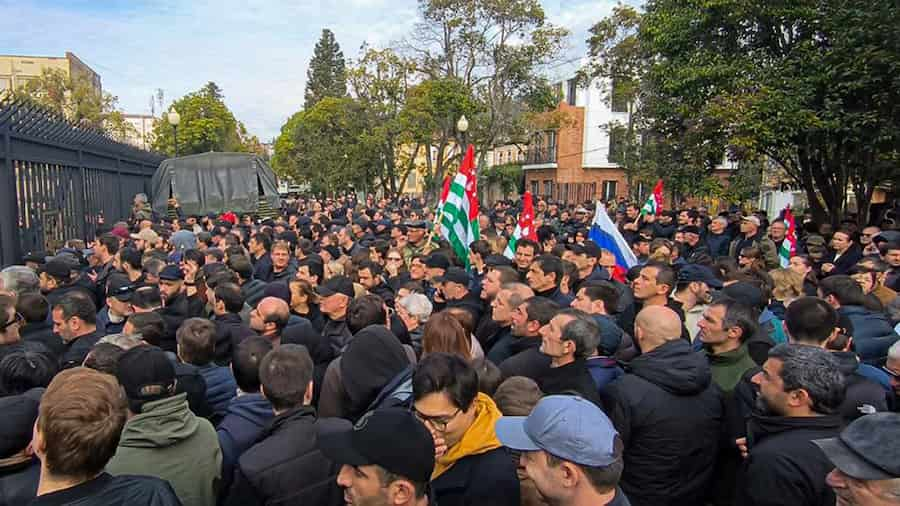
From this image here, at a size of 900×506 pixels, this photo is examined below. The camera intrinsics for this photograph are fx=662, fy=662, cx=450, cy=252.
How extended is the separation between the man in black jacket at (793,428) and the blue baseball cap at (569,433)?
3.10ft

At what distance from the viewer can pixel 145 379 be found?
2865 millimetres

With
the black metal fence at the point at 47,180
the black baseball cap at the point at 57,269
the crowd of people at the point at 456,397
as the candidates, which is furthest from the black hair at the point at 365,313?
the black metal fence at the point at 47,180

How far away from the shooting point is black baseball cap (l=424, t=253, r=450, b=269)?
7387 millimetres

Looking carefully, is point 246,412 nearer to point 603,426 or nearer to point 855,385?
point 603,426

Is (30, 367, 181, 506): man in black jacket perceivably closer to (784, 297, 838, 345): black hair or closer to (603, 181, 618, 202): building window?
(784, 297, 838, 345): black hair

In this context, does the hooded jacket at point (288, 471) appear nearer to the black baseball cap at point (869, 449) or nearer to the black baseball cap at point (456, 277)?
the black baseball cap at point (869, 449)

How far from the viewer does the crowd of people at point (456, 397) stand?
2.24 metres

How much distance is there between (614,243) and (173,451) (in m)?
6.09

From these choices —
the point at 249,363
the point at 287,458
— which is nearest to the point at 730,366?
the point at 287,458

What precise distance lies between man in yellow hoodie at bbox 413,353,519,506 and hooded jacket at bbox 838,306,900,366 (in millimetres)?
3405

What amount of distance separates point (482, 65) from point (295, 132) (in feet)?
52.3

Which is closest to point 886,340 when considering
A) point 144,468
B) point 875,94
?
point 144,468

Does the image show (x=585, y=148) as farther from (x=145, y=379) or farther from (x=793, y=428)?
(x=145, y=379)

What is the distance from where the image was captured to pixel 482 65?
30.6 metres
